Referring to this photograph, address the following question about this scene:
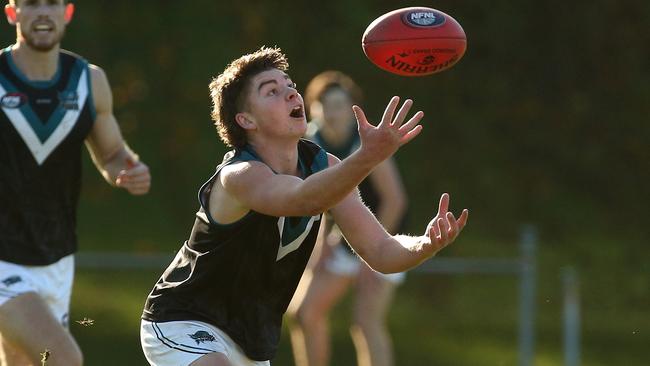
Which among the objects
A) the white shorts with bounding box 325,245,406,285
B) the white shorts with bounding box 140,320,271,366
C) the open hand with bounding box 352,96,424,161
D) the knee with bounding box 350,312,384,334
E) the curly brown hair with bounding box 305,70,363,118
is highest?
the curly brown hair with bounding box 305,70,363,118

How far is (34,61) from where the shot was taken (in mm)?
6586

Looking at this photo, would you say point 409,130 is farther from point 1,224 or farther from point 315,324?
point 315,324

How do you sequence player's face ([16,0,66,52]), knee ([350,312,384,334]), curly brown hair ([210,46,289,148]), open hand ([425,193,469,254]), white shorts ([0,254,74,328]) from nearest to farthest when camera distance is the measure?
open hand ([425,193,469,254]), curly brown hair ([210,46,289,148]), white shorts ([0,254,74,328]), player's face ([16,0,66,52]), knee ([350,312,384,334])

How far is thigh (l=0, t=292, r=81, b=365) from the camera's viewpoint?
5941 mm

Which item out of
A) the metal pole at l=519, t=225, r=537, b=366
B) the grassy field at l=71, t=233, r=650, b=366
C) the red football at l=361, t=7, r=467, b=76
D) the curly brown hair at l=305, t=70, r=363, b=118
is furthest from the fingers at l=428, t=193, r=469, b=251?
the grassy field at l=71, t=233, r=650, b=366

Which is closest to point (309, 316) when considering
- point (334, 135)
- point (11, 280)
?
point (334, 135)

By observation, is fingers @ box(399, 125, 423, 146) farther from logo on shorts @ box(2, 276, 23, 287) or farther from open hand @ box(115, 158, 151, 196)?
logo on shorts @ box(2, 276, 23, 287)

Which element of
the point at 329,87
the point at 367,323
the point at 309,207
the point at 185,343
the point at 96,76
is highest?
the point at 329,87

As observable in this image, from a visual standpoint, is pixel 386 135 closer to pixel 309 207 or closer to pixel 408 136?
pixel 408 136

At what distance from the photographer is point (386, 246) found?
203 inches

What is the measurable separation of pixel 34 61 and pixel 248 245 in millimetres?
2088

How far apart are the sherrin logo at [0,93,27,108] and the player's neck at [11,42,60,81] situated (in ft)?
0.44

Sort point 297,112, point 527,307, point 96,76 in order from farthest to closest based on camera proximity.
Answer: point 527,307
point 96,76
point 297,112

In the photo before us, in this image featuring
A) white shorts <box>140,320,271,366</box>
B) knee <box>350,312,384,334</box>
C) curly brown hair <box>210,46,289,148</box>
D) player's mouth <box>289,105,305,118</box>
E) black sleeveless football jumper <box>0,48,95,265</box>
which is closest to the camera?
white shorts <box>140,320,271,366</box>
